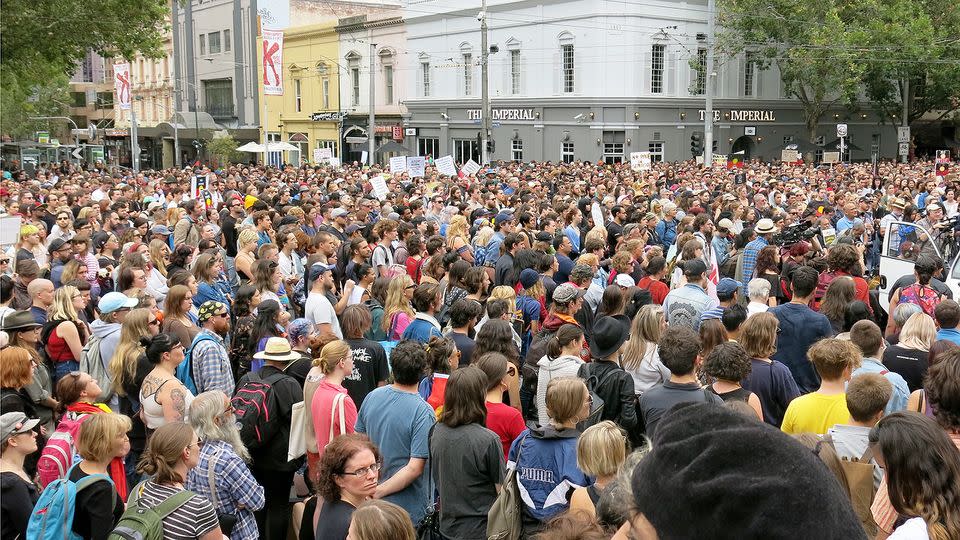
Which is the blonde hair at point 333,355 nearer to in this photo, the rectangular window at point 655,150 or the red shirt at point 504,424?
the red shirt at point 504,424

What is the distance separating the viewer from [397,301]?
819 centimetres

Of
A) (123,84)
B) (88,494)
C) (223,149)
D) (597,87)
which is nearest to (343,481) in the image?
(88,494)

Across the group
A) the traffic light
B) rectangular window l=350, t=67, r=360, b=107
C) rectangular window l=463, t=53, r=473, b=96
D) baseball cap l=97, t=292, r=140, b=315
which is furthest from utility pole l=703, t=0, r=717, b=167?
baseball cap l=97, t=292, r=140, b=315

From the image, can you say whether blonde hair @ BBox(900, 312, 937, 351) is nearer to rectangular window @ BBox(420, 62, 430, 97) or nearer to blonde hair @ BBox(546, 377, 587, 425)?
blonde hair @ BBox(546, 377, 587, 425)

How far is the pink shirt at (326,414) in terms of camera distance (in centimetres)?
575

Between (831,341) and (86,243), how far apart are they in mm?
8425

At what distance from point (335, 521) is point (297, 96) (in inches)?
2419

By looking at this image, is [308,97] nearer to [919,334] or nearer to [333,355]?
[333,355]

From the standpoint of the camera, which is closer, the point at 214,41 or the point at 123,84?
the point at 123,84

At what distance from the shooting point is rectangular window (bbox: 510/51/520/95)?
4916 centimetres

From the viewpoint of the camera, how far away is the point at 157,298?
959 centimetres

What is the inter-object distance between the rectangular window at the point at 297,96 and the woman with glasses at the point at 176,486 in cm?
6060

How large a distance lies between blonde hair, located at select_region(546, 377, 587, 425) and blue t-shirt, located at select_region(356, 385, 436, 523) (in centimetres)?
91

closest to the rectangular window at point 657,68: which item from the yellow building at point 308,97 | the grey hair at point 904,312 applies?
the yellow building at point 308,97
